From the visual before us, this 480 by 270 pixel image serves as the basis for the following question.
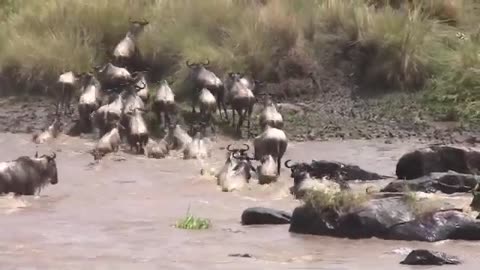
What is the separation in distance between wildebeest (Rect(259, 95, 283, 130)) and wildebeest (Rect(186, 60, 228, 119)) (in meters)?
1.42

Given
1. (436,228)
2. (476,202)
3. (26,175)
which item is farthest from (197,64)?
(436,228)

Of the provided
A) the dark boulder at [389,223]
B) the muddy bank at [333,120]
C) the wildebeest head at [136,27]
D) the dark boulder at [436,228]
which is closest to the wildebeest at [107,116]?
the muddy bank at [333,120]

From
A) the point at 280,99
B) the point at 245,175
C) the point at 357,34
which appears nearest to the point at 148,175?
the point at 245,175

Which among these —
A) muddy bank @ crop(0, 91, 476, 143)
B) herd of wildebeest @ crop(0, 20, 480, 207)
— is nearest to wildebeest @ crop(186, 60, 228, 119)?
herd of wildebeest @ crop(0, 20, 480, 207)

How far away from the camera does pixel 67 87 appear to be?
17.5 m

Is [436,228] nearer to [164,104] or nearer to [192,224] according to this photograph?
[192,224]

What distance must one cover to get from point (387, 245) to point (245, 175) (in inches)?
162

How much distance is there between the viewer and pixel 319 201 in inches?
363

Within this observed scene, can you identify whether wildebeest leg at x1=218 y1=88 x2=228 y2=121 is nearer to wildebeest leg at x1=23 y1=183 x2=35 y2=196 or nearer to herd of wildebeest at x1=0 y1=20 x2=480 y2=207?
herd of wildebeest at x1=0 y1=20 x2=480 y2=207

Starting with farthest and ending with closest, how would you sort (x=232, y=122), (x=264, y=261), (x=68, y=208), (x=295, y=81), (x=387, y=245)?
1. (x=295, y=81)
2. (x=232, y=122)
3. (x=68, y=208)
4. (x=387, y=245)
5. (x=264, y=261)

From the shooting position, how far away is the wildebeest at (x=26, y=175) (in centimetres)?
1152

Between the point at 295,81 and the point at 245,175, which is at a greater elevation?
the point at 295,81

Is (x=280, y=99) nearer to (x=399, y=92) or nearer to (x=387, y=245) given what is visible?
(x=399, y=92)

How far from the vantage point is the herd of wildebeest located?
39.9 ft
